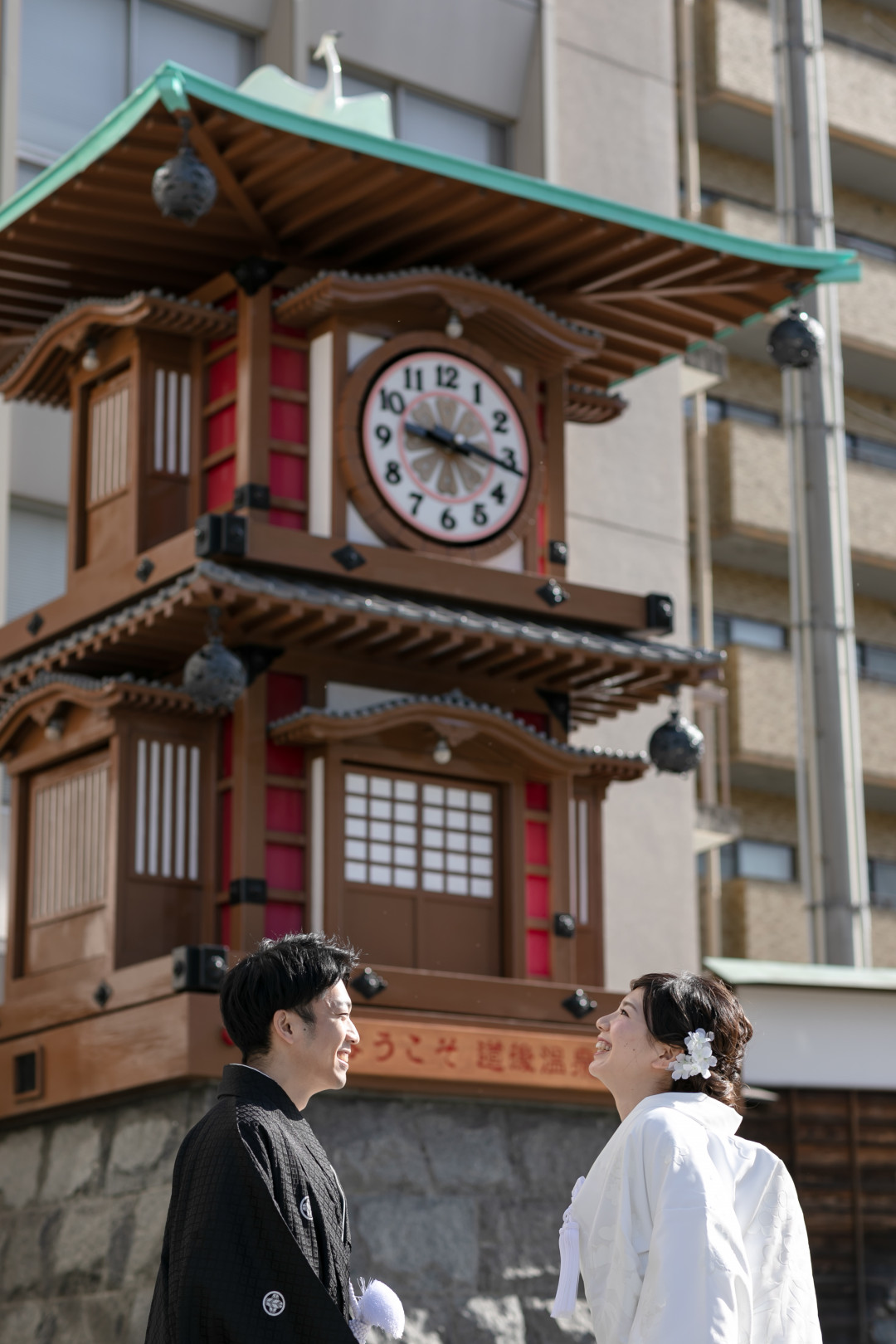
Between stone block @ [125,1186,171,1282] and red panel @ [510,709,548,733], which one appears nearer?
stone block @ [125,1186,171,1282]

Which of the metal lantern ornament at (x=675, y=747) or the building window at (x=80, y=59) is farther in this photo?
the building window at (x=80, y=59)

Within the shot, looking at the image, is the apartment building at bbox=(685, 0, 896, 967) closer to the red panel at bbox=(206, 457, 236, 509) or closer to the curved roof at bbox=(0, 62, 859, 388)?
the curved roof at bbox=(0, 62, 859, 388)

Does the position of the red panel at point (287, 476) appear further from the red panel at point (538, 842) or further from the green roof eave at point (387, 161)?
the red panel at point (538, 842)

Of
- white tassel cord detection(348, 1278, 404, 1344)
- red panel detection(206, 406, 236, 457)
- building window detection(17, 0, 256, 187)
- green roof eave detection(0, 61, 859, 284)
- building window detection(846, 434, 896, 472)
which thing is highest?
building window detection(846, 434, 896, 472)

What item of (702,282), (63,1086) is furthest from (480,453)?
(63,1086)

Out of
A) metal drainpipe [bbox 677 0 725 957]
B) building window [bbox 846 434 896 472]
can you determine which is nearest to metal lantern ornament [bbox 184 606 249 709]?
metal drainpipe [bbox 677 0 725 957]

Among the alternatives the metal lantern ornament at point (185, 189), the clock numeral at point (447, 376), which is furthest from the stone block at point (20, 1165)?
the metal lantern ornament at point (185, 189)

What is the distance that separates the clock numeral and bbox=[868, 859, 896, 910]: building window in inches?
713

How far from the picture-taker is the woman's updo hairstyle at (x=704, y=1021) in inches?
187

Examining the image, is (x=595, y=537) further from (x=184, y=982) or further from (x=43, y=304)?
(x=184, y=982)

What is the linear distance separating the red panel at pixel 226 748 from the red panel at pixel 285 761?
250mm

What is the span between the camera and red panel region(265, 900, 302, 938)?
1111cm

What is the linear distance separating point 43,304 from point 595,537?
6.58 m

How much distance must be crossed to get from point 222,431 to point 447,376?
141 cm
